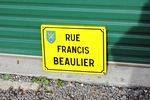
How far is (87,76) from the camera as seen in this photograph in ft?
20.7

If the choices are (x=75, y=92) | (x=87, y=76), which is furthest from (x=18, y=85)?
(x=87, y=76)

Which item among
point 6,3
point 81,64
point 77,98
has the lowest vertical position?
point 77,98

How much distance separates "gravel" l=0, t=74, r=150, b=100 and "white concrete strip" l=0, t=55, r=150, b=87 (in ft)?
0.24

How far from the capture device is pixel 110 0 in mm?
5852

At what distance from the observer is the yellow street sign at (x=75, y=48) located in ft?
19.9

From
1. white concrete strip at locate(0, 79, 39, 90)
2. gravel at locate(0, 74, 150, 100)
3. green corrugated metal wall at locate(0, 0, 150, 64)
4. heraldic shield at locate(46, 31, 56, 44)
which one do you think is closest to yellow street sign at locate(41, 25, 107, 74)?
heraldic shield at locate(46, 31, 56, 44)

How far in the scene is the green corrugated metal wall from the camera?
5867 millimetres

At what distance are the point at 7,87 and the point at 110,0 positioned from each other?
1.94 m

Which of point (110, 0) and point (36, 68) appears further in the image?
point (36, 68)

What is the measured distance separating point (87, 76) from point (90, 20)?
82cm

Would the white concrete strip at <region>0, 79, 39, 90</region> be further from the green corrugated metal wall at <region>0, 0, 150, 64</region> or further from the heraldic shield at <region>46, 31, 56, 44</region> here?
the heraldic shield at <region>46, 31, 56, 44</region>

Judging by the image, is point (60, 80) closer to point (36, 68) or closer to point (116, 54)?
point (36, 68)

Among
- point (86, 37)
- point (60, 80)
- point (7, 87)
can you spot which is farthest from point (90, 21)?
point (7, 87)

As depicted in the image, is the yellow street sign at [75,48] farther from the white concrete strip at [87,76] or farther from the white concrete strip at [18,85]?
the white concrete strip at [18,85]
